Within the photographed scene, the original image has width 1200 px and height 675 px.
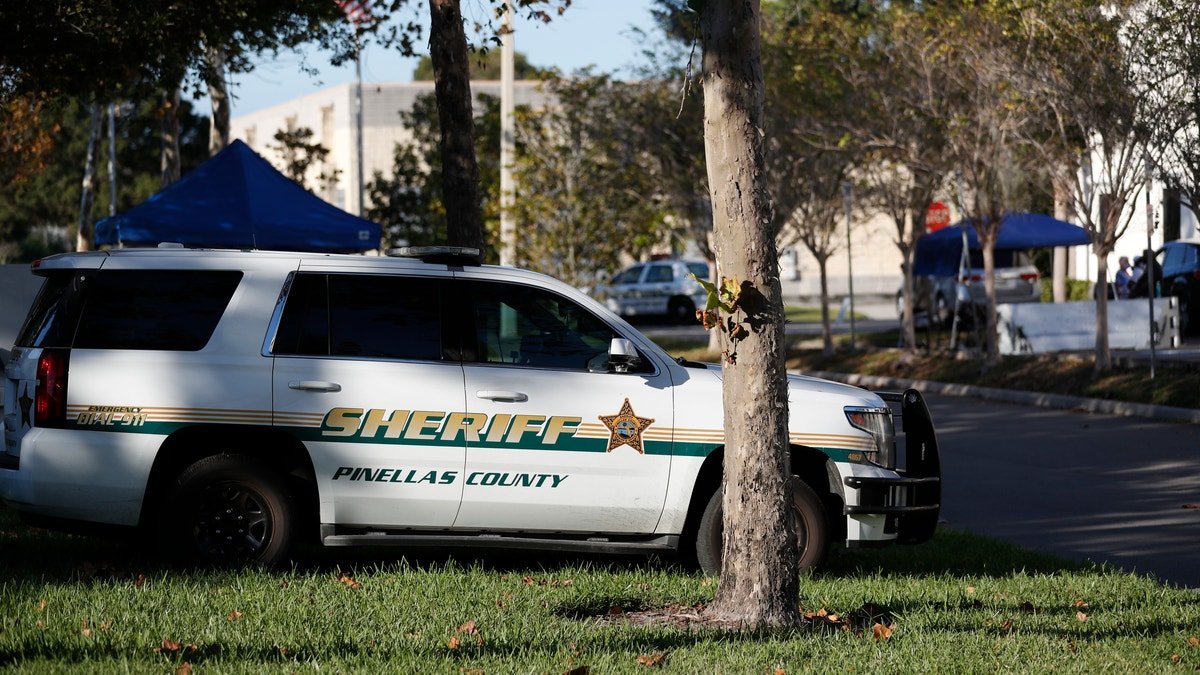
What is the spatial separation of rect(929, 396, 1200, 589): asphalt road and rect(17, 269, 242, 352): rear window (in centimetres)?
557

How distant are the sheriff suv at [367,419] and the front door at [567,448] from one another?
0.01 metres

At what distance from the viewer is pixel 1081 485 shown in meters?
13.4

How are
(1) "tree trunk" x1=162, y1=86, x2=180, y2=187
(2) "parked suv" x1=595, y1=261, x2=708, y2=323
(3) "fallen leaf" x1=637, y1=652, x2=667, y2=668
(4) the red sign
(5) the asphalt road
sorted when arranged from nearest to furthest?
(3) "fallen leaf" x1=637, y1=652, x2=667, y2=668 < (5) the asphalt road < (1) "tree trunk" x1=162, y1=86, x2=180, y2=187 < (4) the red sign < (2) "parked suv" x1=595, y1=261, x2=708, y2=323

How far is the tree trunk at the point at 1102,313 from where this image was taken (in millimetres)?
21219

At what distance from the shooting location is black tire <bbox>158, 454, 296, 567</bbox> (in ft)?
26.6

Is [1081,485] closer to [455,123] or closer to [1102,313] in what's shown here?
[455,123]

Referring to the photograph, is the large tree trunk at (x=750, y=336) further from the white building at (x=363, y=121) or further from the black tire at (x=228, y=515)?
the white building at (x=363, y=121)

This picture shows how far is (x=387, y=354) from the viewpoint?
834 centimetres


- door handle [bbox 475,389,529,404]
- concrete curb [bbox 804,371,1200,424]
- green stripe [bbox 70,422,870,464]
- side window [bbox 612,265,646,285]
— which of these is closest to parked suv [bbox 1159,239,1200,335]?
concrete curb [bbox 804,371,1200,424]

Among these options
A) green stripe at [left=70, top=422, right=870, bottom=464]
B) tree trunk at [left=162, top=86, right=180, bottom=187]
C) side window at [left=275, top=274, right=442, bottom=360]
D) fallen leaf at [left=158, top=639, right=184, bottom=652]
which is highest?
tree trunk at [left=162, top=86, right=180, bottom=187]

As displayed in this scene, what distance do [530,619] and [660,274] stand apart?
127ft

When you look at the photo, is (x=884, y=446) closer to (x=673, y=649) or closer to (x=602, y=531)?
(x=602, y=531)

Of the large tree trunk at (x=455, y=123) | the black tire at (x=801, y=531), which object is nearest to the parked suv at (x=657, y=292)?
the large tree trunk at (x=455, y=123)

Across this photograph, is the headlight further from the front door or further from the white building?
the white building
